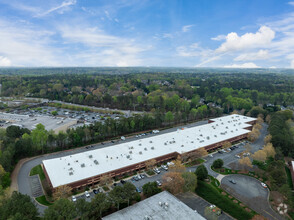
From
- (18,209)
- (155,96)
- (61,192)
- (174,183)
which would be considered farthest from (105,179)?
(155,96)

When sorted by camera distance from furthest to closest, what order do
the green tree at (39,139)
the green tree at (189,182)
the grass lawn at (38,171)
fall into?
the green tree at (39,139), the grass lawn at (38,171), the green tree at (189,182)

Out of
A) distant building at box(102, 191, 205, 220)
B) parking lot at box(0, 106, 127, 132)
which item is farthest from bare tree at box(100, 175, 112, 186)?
parking lot at box(0, 106, 127, 132)

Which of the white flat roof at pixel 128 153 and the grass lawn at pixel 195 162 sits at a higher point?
the white flat roof at pixel 128 153

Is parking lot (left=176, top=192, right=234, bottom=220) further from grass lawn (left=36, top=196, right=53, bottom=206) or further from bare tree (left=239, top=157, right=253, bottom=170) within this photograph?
grass lawn (left=36, top=196, right=53, bottom=206)

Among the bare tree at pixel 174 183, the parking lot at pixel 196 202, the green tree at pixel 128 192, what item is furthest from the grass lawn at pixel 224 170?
the green tree at pixel 128 192

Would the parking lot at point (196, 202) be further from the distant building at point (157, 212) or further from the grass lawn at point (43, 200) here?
the grass lawn at point (43, 200)

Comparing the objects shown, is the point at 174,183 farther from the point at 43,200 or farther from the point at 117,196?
the point at 43,200

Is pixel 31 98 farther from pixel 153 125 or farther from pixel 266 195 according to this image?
pixel 266 195
